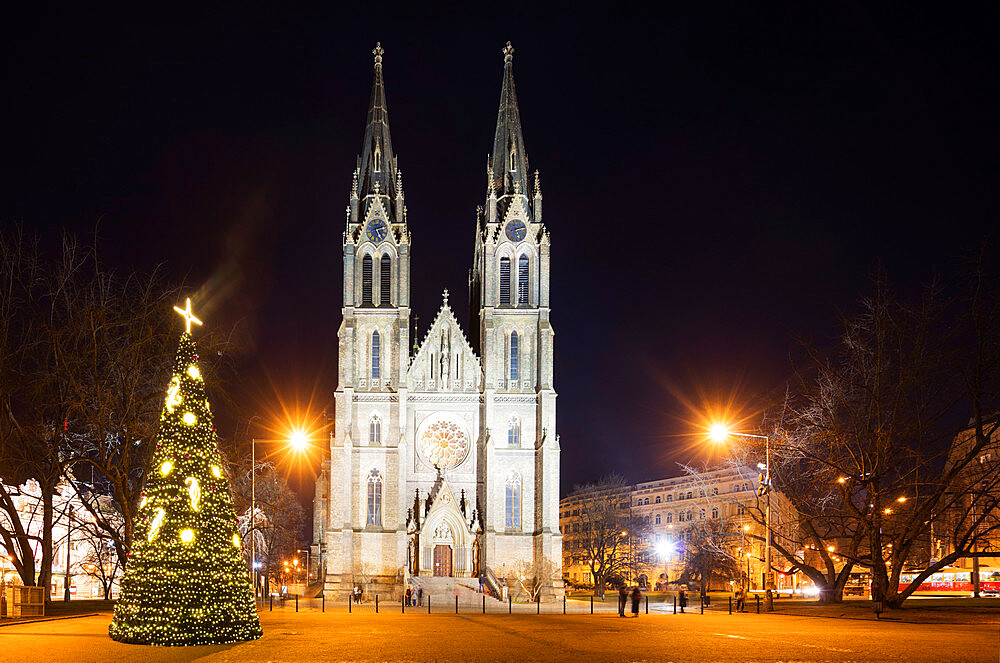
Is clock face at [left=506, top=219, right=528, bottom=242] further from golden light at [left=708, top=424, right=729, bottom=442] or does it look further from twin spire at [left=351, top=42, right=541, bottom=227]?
golden light at [left=708, top=424, right=729, bottom=442]

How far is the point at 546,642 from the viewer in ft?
71.8

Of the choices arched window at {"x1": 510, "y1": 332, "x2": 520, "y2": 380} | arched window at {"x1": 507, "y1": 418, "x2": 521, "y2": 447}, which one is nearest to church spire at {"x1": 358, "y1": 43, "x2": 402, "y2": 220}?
arched window at {"x1": 510, "y1": 332, "x2": 520, "y2": 380}

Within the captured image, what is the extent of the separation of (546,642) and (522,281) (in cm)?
4398

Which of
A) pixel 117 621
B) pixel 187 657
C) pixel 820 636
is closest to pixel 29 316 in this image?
pixel 117 621

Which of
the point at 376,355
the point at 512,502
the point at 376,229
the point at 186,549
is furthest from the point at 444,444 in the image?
the point at 186,549

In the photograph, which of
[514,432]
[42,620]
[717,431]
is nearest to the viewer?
[42,620]

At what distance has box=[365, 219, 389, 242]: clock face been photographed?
65.6 meters

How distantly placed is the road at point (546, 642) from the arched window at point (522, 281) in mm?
36473

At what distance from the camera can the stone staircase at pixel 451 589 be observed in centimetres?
5294

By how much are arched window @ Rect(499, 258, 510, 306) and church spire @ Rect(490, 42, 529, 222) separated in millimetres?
5017

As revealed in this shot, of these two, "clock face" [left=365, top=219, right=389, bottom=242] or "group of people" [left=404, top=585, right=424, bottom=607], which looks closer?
"group of people" [left=404, top=585, right=424, bottom=607]

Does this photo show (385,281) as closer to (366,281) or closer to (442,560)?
(366,281)

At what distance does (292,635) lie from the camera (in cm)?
2345

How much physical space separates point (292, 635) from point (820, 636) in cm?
1224
